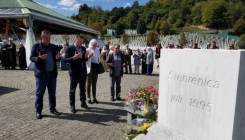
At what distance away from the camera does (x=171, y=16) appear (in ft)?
330

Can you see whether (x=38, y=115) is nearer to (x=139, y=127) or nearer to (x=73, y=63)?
(x=73, y=63)

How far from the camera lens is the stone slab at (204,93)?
8.41 feet

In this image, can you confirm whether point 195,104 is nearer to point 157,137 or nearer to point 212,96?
point 212,96

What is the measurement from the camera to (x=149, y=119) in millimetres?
4172

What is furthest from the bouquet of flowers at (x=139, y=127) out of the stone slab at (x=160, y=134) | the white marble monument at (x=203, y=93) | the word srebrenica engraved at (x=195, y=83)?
the word srebrenica engraved at (x=195, y=83)

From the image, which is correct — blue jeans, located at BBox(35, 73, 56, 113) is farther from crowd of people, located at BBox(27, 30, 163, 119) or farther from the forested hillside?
the forested hillside

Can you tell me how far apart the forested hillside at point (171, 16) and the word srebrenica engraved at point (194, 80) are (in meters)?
76.2

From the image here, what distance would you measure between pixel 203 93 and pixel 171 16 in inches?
4021

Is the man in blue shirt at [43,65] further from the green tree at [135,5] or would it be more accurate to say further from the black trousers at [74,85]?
the green tree at [135,5]

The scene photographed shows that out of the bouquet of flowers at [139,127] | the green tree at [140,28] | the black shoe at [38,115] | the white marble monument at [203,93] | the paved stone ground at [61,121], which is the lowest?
the paved stone ground at [61,121]

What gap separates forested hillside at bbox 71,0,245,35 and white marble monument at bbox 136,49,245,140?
250 ft

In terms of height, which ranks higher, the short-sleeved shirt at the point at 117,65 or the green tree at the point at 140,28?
the green tree at the point at 140,28

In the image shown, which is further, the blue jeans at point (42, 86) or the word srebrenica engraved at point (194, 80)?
the blue jeans at point (42, 86)

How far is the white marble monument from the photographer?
2.56 meters
